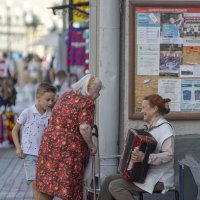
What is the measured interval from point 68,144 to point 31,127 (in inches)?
45.3

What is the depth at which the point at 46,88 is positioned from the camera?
24.8 ft

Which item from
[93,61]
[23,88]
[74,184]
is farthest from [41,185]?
[23,88]

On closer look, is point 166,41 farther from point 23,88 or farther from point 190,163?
point 23,88

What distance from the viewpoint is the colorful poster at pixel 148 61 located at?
24.0 feet

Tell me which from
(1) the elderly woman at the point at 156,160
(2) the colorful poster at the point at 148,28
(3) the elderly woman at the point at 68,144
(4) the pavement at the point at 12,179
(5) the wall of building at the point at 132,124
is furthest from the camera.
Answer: (4) the pavement at the point at 12,179

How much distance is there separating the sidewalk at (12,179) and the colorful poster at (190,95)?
2836 mm

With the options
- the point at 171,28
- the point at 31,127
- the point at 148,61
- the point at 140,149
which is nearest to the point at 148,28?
the point at 171,28

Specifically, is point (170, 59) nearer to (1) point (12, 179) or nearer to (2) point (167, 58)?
(2) point (167, 58)

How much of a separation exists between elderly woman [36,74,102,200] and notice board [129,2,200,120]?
797mm

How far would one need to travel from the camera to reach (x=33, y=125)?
7645 millimetres

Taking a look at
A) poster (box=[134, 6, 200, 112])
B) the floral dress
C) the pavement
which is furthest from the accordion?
the pavement

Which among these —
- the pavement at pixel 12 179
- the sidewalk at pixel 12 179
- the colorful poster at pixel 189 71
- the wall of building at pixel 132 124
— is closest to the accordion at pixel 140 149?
the wall of building at pixel 132 124

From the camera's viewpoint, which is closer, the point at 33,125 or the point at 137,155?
the point at 137,155

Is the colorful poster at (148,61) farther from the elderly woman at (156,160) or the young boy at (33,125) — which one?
the young boy at (33,125)
